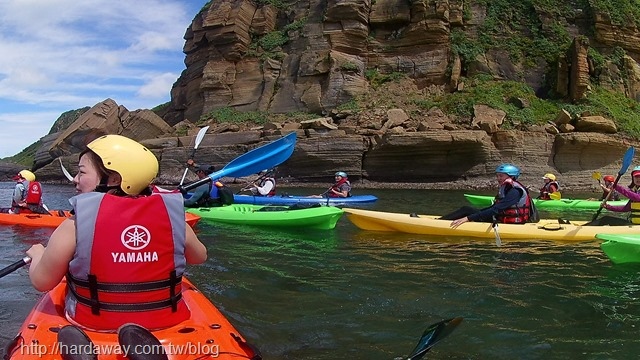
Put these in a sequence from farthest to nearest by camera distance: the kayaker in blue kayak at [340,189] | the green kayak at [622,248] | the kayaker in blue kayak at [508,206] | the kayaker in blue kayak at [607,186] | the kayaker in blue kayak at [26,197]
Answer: the kayaker in blue kayak at [340,189] → the kayaker in blue kayak at [26,197] → the kayaker in blue kayak at [607,186] → the kayaker in blue kayak at [508,206] → the green kayak at [622,248]

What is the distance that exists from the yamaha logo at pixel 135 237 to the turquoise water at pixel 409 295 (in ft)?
5.16

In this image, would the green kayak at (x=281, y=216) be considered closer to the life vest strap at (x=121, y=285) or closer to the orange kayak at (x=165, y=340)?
the orange kayak at (x=165, y=340)

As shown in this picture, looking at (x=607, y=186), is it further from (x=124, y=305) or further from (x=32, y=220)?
(x=124, y=305)

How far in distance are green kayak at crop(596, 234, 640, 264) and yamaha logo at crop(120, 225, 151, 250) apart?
5.52 m

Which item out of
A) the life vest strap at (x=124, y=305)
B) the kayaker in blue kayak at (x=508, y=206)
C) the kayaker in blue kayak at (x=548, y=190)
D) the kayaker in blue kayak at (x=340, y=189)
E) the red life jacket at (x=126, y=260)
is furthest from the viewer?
the kayaker in blue kayak at (x=548, y=190)

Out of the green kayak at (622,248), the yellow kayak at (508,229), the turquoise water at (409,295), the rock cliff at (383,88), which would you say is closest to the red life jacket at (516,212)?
Answer: the yellow kayak at (508,229)

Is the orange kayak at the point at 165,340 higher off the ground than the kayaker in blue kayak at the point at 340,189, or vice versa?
the kayaker in blue kayak at the point at 340,189

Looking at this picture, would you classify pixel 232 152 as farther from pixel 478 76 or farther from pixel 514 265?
pixel 514 265

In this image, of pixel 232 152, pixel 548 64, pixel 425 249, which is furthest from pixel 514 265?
pixel 548 64

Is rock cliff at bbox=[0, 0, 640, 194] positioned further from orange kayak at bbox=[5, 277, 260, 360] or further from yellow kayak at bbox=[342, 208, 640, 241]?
orange kayak at bbox=[5, 277, 260, 360]

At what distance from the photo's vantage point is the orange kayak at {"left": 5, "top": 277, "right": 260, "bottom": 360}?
91.8 inches

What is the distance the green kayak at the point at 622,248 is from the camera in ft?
20.0

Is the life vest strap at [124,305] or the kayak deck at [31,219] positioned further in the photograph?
the kayak deck at [31,219]

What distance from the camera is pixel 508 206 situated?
26.3 feet
